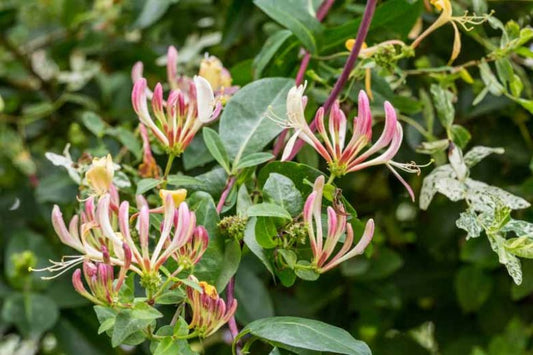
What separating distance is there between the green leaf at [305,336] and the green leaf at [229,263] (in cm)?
3

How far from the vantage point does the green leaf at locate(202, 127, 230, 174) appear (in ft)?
1.62

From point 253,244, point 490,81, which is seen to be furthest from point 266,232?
point 490,81

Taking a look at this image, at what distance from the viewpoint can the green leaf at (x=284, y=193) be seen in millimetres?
457

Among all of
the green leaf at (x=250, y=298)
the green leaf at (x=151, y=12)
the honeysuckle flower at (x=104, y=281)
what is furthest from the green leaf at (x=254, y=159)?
the green leaf at (x=151, y=12)

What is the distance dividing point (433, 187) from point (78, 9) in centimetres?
65

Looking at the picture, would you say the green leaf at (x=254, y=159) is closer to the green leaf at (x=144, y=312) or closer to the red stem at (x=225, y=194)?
the red stem at (x=225, y=194)

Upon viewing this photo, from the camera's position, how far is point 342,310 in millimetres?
918

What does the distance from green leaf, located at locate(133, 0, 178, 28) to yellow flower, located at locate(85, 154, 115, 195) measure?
34cm

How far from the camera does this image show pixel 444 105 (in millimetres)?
579

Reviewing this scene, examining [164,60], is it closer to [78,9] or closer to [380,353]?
[78,9]

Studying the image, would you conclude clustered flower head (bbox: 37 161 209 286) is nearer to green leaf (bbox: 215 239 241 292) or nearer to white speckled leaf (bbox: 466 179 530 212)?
green leaf (bbox: 215 239 241 292)

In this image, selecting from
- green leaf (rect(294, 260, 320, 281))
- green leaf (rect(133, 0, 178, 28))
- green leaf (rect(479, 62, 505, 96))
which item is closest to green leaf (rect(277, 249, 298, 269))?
green leaf (rect(294, 260, 320, 281))

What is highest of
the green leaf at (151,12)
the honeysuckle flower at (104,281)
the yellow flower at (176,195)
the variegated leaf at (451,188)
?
the yellow flower at (176,195)

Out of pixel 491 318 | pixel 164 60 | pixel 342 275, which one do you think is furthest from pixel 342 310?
pixel 164 60
